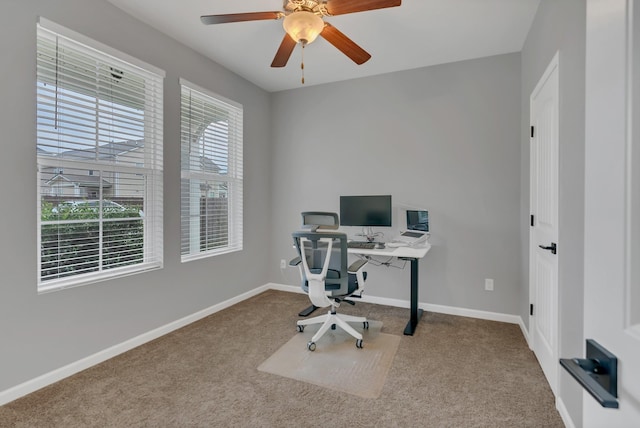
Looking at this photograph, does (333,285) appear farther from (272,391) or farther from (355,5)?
(355,5)

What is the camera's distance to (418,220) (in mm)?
3336

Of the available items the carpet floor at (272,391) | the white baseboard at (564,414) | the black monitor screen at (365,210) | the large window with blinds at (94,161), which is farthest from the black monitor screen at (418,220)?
the large window with blinds at (94,161)

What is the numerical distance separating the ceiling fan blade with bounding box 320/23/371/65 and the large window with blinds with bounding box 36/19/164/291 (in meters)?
1.63

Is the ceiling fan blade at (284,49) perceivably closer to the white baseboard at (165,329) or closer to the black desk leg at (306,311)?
the black desk leg at (306,311)

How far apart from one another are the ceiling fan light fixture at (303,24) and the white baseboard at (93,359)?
274 cm

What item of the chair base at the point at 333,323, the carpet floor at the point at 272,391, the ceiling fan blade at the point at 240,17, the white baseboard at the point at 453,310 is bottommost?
the carpet floor at the point at 272,391

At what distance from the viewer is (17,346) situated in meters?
1.96

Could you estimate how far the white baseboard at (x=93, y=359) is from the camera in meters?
1.95

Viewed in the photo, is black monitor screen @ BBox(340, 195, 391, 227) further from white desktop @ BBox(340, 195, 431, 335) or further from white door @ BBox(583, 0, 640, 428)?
white door @ BBox(583, 0, 640, 428)

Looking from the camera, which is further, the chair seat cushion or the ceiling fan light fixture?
the chair seat cushion

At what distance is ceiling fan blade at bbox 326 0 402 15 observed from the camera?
73.4 inches

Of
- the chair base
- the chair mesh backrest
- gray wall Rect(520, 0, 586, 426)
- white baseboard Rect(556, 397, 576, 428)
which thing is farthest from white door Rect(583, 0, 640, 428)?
the chair base

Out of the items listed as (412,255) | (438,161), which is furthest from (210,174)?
(438,161)

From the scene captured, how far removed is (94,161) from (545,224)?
134 inches
